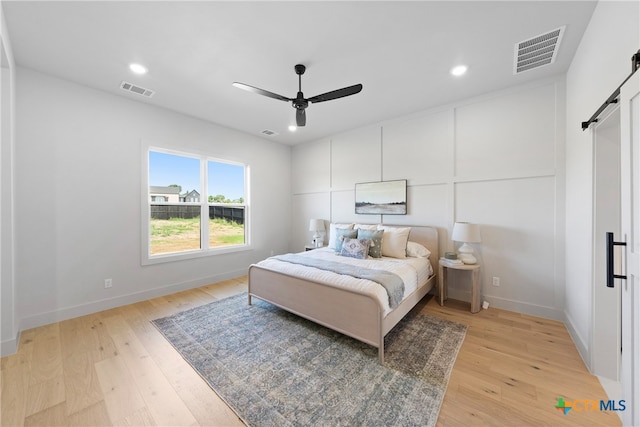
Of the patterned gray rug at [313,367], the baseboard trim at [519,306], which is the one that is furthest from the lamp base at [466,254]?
the patterned gray rug at [313,367]

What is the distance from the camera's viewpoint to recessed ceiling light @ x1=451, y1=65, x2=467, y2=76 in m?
2.55

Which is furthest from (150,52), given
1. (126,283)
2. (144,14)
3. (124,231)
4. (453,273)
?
(453,273)

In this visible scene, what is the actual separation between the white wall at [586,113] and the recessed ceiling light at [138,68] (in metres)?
3.99

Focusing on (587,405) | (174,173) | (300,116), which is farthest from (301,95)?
(587,405)

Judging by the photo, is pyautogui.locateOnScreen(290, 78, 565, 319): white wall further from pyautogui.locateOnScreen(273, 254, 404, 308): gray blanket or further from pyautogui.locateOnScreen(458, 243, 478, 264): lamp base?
pyautogui.locateOnScreen(273, 254, 404, 308): gray blanket

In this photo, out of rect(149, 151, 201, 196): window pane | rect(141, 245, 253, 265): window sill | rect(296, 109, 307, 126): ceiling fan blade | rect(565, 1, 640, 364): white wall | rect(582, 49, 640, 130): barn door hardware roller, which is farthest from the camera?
rect(149, 151, 201, 196): window pane

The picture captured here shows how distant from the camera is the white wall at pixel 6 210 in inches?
80.5

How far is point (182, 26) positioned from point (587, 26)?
3.45 metres

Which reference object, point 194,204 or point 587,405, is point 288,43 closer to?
point 194,204

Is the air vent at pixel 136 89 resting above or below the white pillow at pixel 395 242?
above

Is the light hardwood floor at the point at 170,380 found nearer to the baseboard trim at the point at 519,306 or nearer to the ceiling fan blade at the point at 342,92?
the baseboard trim at the point at 519,306

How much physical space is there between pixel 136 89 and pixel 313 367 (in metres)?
3.90

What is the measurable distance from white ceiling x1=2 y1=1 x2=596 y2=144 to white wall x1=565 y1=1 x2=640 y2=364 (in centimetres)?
25

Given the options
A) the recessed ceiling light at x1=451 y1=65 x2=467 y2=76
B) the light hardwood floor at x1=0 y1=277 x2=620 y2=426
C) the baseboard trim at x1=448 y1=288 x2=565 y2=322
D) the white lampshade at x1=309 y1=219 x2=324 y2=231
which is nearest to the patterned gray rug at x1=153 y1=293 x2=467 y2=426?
the light hardwood floor at x1=0 y1=277 x2=620 y2=426
